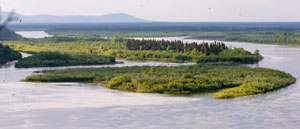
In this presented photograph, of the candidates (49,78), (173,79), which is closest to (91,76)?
(49,78)

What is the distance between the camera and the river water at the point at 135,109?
1959 centimetres

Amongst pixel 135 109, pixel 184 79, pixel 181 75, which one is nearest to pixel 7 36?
pixel 181 75

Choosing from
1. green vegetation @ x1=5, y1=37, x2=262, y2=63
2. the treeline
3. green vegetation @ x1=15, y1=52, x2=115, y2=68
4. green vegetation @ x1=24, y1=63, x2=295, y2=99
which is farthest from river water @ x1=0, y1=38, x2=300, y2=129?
the treeline

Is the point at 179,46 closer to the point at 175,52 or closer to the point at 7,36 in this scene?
the point at 175,52

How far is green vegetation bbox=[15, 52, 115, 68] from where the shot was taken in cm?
4316

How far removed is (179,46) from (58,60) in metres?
17.7

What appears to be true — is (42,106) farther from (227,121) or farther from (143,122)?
(227,121)

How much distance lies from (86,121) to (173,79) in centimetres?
1162

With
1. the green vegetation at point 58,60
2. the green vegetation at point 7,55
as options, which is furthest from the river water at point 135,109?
the green vegetation at point 7,55

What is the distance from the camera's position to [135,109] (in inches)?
883

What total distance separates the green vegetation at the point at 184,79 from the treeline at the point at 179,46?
15.4 metres

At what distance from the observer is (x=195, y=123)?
19.5m

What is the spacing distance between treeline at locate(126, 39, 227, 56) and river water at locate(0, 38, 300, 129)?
23317 millimetres

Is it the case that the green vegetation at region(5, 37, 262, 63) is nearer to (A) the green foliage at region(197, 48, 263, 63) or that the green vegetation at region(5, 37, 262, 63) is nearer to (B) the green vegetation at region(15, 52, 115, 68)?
(A) the green foliage at region(197, 48, 263, 63)
